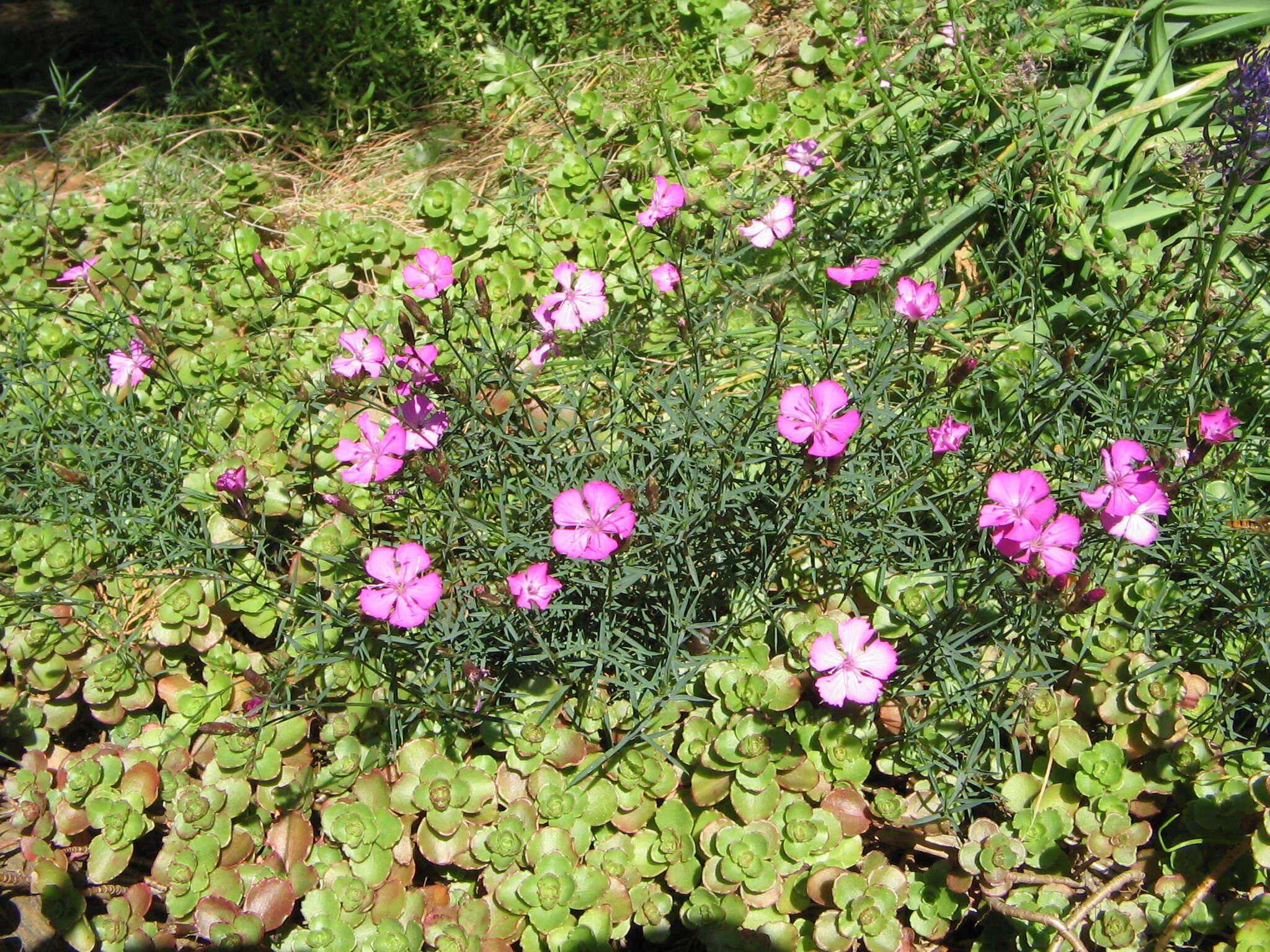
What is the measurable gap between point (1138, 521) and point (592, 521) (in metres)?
0.96

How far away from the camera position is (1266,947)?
171 centimetres

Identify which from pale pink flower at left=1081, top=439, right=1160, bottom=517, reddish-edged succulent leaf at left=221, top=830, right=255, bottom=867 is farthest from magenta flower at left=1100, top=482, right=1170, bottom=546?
reddish-edged succulent leaf at left=221, top=830, right=255, bottom=867

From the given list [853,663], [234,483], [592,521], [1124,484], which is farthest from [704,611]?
[234,483]

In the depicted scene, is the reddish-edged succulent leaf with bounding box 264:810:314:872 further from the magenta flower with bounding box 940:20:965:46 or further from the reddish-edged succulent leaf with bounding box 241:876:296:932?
the magenta flower with bounding box 940:20:965:46

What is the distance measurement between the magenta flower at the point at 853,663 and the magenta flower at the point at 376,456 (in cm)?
91

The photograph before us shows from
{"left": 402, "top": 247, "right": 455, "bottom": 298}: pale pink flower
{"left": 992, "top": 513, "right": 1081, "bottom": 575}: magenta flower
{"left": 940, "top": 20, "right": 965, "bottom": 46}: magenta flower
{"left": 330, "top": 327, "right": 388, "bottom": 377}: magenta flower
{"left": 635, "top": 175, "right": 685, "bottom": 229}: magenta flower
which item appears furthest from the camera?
{"left": 940, "top": 20, "right": 965, "bottom": 46}: magenta flower

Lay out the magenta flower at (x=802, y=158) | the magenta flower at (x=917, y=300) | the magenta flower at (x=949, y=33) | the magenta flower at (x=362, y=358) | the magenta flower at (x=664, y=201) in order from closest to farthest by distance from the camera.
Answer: the magenta flower at (x=917, y=300), the magenta flower at (x=362, y=358), the magenta flower at (x=664, y=201), the magenta flower at (x=802, y=158), the magenta flower at (x=949, y=33)

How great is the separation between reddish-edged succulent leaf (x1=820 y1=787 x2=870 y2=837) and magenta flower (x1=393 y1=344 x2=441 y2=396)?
1.18m

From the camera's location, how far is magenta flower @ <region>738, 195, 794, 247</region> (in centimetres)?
256

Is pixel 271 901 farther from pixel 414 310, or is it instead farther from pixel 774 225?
pixel 774 225

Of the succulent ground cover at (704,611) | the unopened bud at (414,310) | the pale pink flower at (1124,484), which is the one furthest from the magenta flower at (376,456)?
the pale pink flower at (1124,484)

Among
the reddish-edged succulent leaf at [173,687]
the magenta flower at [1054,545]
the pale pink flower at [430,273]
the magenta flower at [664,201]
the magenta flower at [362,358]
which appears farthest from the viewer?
the reddish-edged succulent leaf at [173,687]

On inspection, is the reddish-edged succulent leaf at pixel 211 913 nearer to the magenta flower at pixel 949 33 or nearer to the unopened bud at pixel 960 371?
the unopened bud at pixel 960 371

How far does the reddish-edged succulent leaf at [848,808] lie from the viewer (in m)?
2.07
